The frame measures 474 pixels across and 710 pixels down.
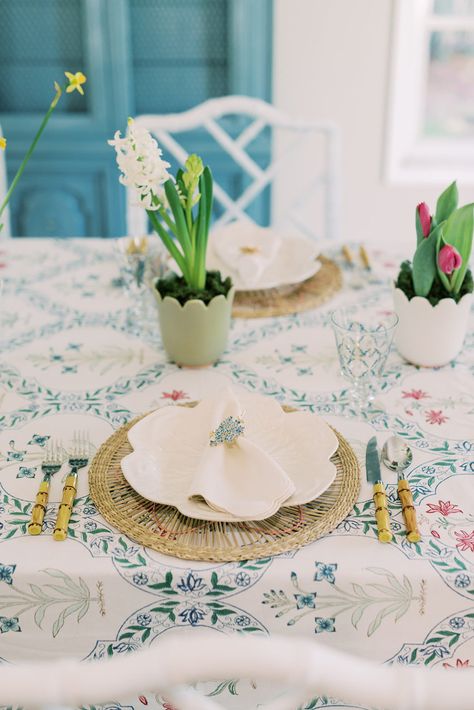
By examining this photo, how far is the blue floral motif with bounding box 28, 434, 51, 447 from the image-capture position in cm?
106

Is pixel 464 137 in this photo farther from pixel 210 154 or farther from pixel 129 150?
pixel 129 150

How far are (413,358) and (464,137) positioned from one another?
6.75 feet

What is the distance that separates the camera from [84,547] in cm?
86

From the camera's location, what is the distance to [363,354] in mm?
1116

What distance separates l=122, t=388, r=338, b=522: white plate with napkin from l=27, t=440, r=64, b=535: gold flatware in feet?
0.32

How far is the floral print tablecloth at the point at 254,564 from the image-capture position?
825 mm

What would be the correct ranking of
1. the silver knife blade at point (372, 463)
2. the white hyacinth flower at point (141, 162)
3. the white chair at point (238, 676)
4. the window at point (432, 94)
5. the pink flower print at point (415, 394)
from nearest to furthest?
the white chair at point (238, 676)
the silver knife blade at point (372, 463)
the white hyacinth flower at point (141, 162)
the pink flower print at point (415, 394)
the window at point (432, 94)

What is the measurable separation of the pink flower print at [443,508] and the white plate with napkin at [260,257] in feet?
2.16

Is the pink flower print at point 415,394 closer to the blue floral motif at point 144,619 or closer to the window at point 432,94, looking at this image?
the blue floral motif at point 144,619

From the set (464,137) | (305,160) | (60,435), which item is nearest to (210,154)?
(305,160)

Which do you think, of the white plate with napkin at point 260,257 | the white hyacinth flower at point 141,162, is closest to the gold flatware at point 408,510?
the white hyacinth flower at point 141,162

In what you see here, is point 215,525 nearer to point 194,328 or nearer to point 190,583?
point 190,583

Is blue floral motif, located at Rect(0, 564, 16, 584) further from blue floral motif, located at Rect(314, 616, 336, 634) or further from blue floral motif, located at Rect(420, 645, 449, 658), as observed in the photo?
blue floral motif, located at Rect(420, 645, 449, 658)

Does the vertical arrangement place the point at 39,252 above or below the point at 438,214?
below
